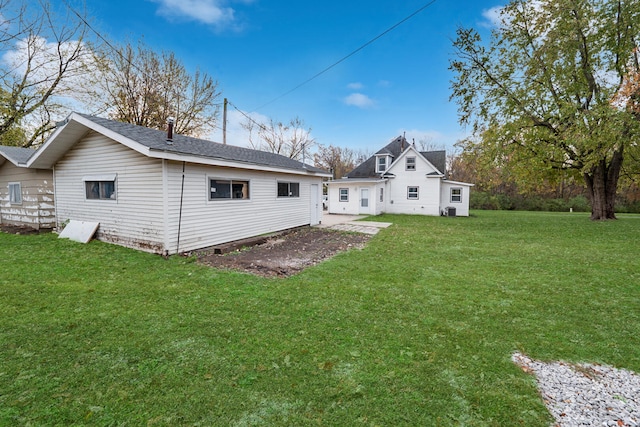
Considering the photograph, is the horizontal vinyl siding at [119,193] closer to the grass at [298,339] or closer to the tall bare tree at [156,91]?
the grass at [298,339]

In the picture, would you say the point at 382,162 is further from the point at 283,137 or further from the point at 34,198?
the point at 34,198

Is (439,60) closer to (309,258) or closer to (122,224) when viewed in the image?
(309,258)

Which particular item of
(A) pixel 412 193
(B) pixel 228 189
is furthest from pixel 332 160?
(B) pixel 228 189

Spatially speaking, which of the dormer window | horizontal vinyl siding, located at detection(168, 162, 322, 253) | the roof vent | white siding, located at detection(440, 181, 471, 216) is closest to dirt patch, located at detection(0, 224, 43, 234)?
horizontal vinyl siding, located at detection(168, 162, 322, 253)

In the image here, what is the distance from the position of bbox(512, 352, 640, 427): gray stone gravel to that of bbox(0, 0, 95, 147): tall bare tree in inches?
844

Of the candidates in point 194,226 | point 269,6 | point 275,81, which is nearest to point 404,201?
point 275,81

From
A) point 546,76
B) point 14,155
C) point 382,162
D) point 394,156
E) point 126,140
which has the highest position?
point 546,76

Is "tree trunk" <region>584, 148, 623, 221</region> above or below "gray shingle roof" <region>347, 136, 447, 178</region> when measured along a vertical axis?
below

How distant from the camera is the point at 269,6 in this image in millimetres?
12008

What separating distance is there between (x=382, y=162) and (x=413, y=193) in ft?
11.7

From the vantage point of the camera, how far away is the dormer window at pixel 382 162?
2198 cm

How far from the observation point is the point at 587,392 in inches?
96.5

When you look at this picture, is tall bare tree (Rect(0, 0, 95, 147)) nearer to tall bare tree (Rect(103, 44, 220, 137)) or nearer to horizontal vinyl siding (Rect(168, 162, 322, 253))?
tall bare tree (Rect(103, 44, 220, 137))

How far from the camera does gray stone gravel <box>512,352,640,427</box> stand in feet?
7.07
